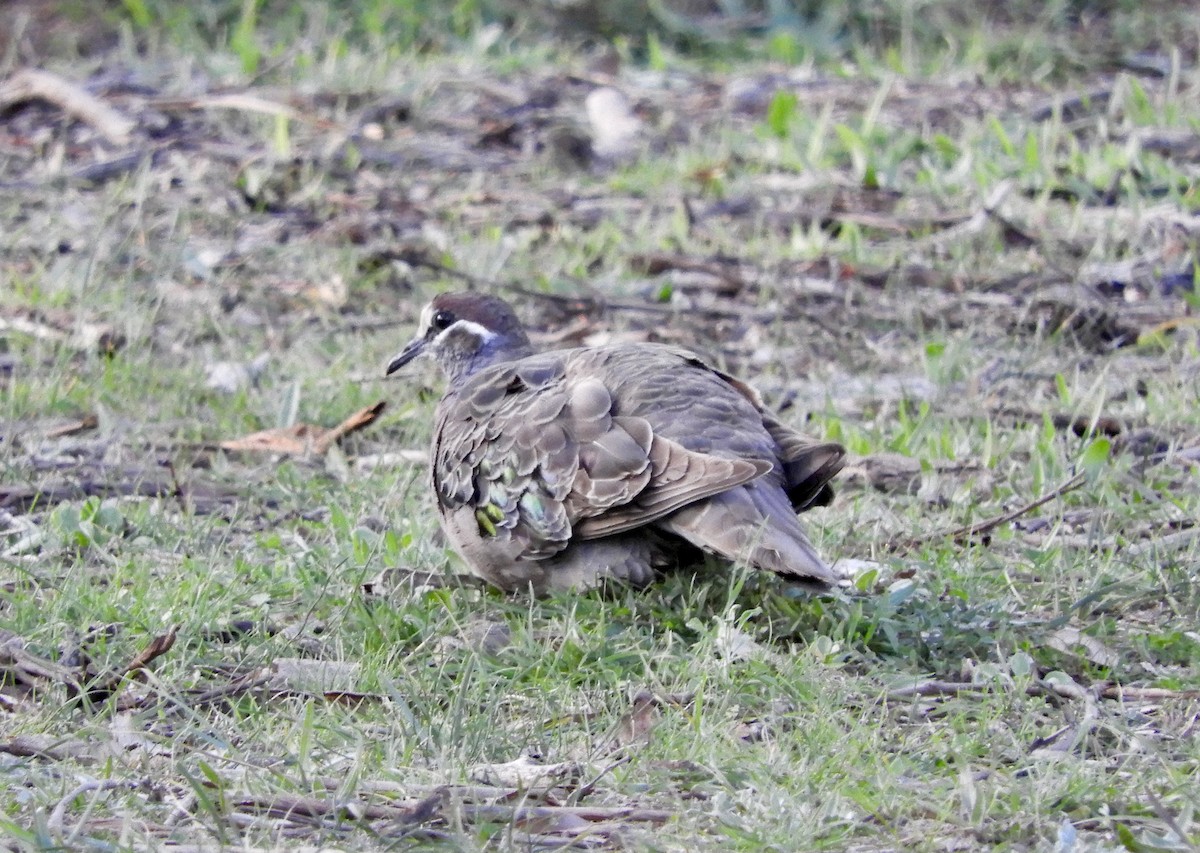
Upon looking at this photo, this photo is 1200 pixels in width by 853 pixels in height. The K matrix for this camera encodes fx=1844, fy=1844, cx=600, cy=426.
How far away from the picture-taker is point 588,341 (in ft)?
25.6

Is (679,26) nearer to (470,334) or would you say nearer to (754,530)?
(470,334)

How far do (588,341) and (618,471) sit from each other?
287cm

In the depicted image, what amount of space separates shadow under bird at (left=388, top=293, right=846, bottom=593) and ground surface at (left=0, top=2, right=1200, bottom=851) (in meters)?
0.16

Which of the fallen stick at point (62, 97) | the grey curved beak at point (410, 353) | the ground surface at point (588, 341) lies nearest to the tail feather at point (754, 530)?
the ground surface at point (588, 341)

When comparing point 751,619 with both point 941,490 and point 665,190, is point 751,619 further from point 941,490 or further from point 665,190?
point 665,190

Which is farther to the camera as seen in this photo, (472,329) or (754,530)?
(472,329)

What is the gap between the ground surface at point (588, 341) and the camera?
400cm

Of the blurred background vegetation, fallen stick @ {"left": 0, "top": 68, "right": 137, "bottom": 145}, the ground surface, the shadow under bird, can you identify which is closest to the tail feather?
the shadow under bird

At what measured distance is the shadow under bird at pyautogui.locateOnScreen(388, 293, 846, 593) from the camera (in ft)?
15.9

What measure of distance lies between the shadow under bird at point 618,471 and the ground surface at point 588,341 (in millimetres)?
161

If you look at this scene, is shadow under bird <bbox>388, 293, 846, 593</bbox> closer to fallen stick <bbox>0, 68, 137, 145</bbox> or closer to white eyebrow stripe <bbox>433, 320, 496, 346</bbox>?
white eyebrow stripe <bbox>433, 320, 496, 346</bbox>

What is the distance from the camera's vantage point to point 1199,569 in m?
5.22

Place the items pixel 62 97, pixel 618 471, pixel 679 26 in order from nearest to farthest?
pixel 618 471, pixel 62 97, pixel 679 26

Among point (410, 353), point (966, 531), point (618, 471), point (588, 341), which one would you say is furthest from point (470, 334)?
point (966, 531)
